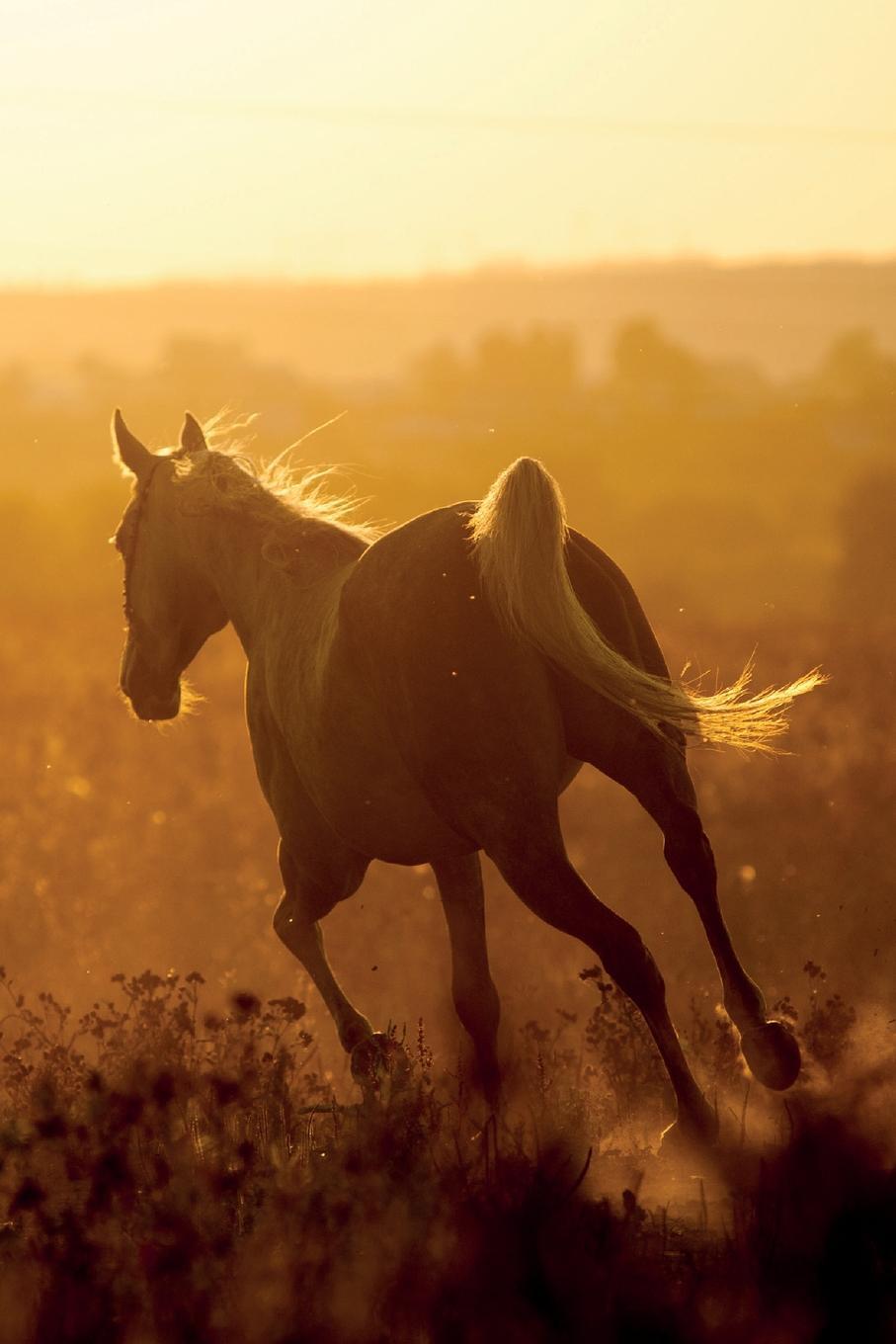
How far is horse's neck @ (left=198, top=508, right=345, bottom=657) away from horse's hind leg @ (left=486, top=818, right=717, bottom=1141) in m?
1.53

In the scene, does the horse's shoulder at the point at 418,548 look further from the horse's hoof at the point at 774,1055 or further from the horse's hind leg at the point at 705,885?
the horse's hoof at the point at 774,1055

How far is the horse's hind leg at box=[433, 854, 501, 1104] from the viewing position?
23.1 feet

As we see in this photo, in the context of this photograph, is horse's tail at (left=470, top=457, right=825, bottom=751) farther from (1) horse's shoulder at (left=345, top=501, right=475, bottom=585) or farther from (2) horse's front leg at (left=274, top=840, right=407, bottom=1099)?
(2) horse's front leg at (left=274, top=840, right=407, bottom=1099)

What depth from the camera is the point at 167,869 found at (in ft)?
57.5

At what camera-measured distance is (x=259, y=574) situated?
7.51 metres

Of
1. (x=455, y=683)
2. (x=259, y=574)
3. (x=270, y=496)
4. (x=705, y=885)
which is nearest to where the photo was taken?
(x=455, y=683)

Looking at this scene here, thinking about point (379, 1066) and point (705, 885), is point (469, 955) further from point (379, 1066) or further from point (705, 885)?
point (705, 885)

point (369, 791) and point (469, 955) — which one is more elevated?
point (369, 791)

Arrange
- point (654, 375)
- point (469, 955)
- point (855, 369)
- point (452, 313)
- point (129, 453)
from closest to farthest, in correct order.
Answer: point (469, 955), point (129, 453), point (855, 369), point (654, 375), point (452, 313)

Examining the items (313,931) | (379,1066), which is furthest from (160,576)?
(379,1066)

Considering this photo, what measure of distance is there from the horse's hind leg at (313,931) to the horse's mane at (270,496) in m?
1.36

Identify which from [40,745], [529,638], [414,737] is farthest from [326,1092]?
[40,745]

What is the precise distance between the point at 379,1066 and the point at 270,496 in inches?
99.8

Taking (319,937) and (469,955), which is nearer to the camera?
(469,955)
